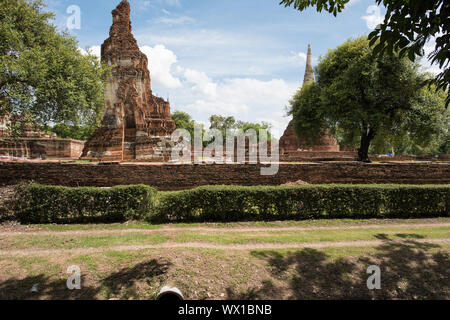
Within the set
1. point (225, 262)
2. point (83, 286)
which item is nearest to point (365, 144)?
point (225, 262)

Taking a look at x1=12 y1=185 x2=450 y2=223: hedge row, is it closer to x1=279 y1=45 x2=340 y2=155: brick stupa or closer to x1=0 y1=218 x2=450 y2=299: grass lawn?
x1=0 y1=218 x2=450 y2=299: grass lawn

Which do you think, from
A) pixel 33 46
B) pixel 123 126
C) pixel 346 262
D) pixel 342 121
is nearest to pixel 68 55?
pixel 33 46

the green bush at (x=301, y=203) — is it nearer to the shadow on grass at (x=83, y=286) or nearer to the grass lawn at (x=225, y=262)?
the grass lawn at (x=225, y=262)

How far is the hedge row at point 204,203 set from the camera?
688 centimetres

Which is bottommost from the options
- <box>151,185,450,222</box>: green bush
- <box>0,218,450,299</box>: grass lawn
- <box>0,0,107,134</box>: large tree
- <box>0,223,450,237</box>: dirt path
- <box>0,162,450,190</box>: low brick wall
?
<box>0,223,450,237</box>: dirt path

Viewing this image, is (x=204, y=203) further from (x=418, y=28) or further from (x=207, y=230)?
(x=418, y=28)

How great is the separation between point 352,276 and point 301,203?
3.82 m

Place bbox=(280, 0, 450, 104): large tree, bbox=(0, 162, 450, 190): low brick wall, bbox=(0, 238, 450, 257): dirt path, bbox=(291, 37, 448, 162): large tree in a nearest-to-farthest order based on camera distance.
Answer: bbox=(280, 0, 450, 104): large tree → bbox=(0, 238, 450, 257): dirt path → bbox=(0, 162, 450, 190): low brick wall → bbox=(291, 37, 448, 162): large tree

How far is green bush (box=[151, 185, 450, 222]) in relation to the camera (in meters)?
7.02

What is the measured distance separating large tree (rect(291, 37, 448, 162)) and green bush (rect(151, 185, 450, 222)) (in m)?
8.81

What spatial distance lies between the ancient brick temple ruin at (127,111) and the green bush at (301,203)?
49.5 ft

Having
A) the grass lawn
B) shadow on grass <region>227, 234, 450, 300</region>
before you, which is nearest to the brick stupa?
the grass lawn
